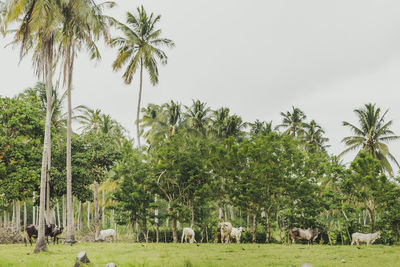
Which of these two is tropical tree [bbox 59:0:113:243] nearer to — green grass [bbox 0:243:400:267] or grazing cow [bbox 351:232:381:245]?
green grass [bbox 0:243:400:267]

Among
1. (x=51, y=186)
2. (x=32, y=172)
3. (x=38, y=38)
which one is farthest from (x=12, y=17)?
(x=51, y=186)

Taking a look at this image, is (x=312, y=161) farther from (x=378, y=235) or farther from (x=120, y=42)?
(x=120, y=42)

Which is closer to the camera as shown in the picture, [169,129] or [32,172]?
[32,172]

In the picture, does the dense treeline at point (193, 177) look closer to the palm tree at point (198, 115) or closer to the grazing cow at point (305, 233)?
the grazing cow at point (305, 233)

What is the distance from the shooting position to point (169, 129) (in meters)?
34.6

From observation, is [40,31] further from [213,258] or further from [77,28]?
[213,258]

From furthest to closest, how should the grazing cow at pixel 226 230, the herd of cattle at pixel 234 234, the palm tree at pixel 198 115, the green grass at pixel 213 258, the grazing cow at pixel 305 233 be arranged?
the palm tree at pixel 198 115 < the grazing cow at pixel 226 230 < the grazing cow at pixel 305 233 < the herd of cattle at pixel 234 234 < the green grass at pixel 213 258

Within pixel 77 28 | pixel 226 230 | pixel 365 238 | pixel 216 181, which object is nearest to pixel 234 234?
pixel 226 230

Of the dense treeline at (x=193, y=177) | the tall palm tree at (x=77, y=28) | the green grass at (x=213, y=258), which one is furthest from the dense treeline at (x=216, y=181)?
the green grass at (x=213, y=258)

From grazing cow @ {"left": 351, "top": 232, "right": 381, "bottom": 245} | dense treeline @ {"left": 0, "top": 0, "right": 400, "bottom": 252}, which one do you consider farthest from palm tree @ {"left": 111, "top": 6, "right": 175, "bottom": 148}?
grazing cow @ {"left": 351, "top": 232, "right": 381, "bottom": 245}

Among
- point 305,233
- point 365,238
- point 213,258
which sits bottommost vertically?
point 365,238

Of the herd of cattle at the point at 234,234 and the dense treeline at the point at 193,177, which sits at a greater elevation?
the dense treeline at the point at 193,177

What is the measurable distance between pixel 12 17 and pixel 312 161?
18.8 meters

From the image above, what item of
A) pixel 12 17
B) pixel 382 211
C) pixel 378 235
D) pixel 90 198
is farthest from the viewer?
pixel 90 198
